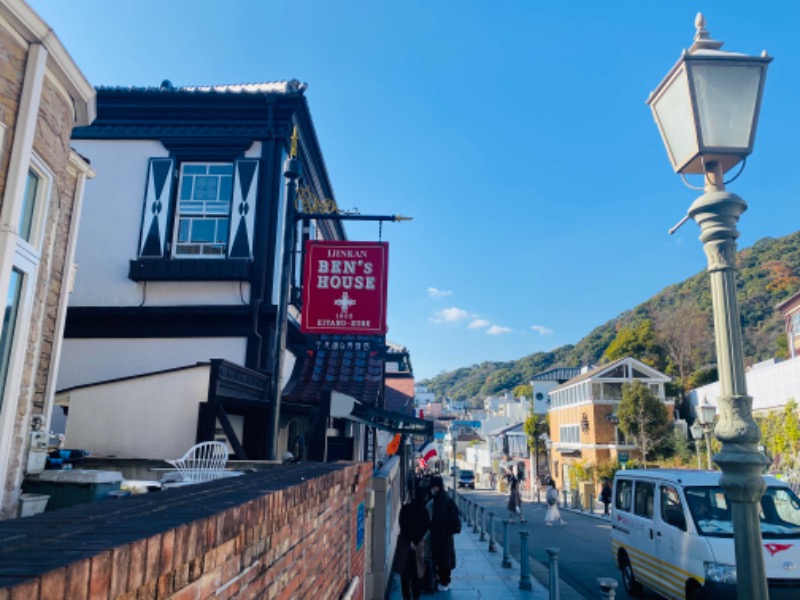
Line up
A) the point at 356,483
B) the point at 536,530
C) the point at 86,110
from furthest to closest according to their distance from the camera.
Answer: the point at 536,530 < the point at 86,110 < the point at 356,483

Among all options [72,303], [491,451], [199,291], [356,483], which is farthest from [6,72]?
[491,451]

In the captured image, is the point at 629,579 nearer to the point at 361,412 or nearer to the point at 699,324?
the point at 361,412

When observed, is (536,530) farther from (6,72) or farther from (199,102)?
(6,72)

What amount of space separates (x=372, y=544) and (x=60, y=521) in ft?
23.4

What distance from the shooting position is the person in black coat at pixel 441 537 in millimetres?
9727

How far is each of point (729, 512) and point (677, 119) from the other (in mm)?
6570

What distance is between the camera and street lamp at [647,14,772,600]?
11.8 feet

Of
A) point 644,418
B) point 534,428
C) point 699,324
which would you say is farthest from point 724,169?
point 699,324

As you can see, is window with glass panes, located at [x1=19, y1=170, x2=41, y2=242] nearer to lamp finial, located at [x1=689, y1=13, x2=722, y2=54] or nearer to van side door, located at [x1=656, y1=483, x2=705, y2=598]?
lamp finial, located at [x1=689, y1=13, x2=722, y2=54]

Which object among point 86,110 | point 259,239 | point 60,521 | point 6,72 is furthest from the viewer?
point 259,239

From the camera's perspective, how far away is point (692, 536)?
8031 mm

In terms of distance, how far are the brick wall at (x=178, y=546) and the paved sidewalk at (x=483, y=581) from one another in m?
6.74

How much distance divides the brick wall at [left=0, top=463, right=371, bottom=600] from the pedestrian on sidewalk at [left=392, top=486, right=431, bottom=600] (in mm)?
4908

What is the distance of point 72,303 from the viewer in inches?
489
